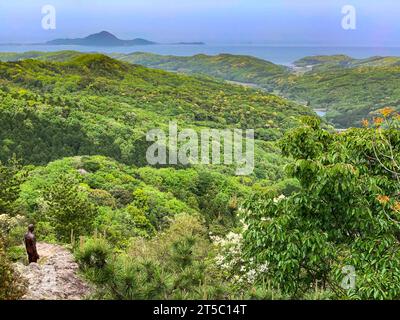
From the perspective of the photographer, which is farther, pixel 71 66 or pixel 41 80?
pixel 71 66

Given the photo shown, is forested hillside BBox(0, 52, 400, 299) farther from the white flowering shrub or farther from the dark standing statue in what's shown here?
the dark standing statue

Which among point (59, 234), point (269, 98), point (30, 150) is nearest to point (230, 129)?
point (269, 98)

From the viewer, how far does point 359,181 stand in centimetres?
796

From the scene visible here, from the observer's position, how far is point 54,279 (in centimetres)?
1030

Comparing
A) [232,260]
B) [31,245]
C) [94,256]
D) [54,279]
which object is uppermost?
[94,256]

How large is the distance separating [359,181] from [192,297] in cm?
342

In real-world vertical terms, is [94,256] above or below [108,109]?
above

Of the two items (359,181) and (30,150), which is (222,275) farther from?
(30,150)

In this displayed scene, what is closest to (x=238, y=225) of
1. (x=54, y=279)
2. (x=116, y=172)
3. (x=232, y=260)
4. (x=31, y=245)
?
(x=232, y=260)

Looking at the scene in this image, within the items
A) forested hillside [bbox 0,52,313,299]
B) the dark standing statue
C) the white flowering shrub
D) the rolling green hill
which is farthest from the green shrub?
the rolling green hill

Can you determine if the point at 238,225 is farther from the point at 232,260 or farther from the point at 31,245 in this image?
the point at 31,245

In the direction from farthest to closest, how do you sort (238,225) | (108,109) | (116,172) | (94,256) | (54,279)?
1. (108,109)
2. (116,172)
3. (238,225)
4. (54,279)
5. (94,256)

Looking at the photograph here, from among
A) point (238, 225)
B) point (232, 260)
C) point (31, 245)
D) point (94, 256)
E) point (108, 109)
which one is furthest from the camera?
point (108, 109)

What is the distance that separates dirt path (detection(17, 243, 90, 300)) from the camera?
959cm
